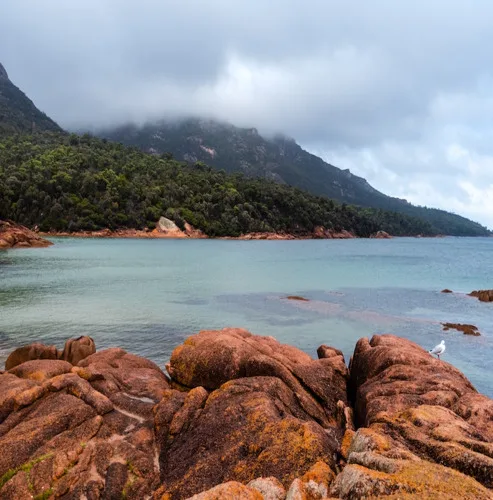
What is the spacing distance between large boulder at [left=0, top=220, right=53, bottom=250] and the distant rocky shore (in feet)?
257

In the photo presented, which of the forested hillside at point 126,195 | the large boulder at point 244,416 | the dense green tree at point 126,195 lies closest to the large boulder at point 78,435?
the large boulder at point 244,416

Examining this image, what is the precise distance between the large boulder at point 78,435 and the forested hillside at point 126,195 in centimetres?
9698

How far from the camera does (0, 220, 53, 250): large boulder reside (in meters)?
78.3

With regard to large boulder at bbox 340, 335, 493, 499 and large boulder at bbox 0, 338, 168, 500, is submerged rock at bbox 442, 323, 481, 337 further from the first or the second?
large boulder at bbox 0, 338, 168, 500

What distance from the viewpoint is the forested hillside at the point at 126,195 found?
126 meters

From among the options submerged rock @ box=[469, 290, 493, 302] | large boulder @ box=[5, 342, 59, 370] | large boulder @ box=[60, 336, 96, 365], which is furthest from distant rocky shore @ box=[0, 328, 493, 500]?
submerged rock @ box=[469, 290, 493, 302]

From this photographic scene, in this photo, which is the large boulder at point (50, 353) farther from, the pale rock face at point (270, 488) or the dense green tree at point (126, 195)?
the dense green tree at point (126, 195)

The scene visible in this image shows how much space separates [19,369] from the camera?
1195 cm

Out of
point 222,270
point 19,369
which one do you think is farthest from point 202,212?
point 19,369

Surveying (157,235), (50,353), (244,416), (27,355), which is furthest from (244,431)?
(157,235)

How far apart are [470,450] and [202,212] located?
147089 mm

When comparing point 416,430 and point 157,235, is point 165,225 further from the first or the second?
point 416,430

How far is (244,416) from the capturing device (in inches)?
330

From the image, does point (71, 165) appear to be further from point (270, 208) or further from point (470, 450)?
point (470, 450)
